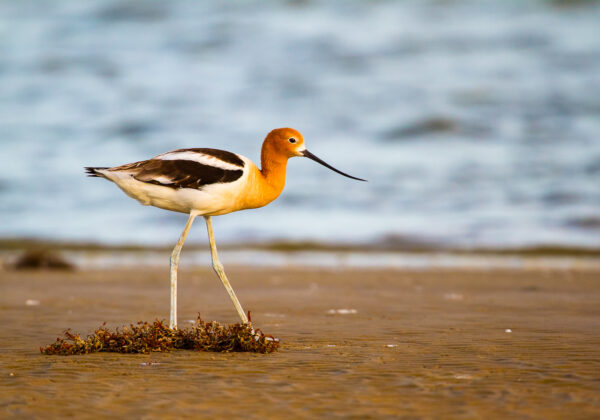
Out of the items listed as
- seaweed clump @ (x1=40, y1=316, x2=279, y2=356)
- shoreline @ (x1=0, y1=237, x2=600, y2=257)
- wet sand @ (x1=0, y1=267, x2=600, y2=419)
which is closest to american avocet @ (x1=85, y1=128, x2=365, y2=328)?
seaweed clump @ (x1=40, y1=316, x2=279, y2=356)

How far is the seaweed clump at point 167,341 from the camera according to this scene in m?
5.47

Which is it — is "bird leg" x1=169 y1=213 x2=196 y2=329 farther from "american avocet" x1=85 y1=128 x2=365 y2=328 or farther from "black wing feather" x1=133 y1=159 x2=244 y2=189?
"black wing feather" x1=133 y1=159 x2=244 y2=189

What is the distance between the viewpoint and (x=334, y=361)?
5.18m

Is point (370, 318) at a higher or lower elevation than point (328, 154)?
lower

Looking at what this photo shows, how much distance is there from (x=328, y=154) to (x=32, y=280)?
47.8 ft

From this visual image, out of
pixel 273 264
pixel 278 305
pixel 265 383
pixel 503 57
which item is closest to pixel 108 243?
pixel 273 264

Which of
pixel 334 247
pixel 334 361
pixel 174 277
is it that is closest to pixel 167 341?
pixel 174 277

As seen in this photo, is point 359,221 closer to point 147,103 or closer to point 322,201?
point 322,201

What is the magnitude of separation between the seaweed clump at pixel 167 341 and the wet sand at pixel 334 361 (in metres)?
0.11

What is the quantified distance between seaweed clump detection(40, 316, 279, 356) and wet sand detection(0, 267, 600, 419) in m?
0.11

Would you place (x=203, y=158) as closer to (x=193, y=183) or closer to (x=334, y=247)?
(x=193, y=183)

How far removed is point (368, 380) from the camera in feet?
15.0

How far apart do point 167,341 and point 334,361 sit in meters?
1.17

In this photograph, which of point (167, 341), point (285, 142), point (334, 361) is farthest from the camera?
point (285, 142)
